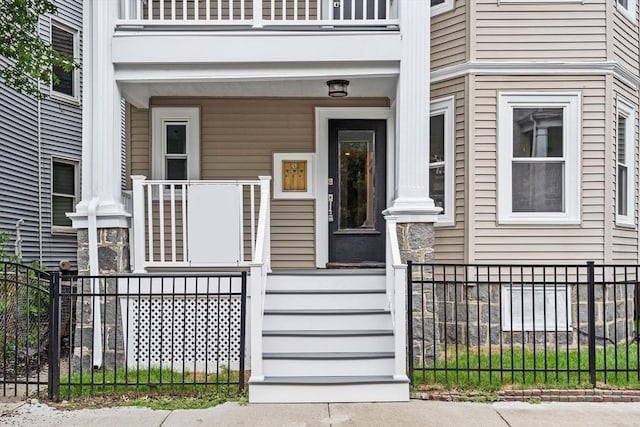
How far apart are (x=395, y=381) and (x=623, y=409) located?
80.6 inches

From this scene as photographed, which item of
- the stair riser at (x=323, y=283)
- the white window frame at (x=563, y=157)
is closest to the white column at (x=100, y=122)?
the stair riser at (x=323, y=283)

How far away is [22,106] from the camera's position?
11766 mm

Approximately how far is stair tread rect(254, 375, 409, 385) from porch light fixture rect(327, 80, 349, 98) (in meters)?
3.43

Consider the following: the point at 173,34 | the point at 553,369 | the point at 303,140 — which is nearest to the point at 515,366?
the point at 553,369

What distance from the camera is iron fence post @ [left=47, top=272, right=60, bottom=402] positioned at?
559cm

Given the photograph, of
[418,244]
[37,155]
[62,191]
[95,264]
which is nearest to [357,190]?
[418,244]

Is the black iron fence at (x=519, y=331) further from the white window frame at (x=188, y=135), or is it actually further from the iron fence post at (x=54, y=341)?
the white window frame at (x=188, y=135)

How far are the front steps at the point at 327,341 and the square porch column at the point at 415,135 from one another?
66 centimetres

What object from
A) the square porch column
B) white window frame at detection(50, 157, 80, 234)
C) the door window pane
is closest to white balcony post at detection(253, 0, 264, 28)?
the square porch column

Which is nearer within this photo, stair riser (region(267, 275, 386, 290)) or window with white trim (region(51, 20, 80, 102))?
stair riser (region(267, 275, 386, 290))

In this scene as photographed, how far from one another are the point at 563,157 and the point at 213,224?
4.40m

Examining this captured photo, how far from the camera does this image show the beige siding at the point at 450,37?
24.9 ft

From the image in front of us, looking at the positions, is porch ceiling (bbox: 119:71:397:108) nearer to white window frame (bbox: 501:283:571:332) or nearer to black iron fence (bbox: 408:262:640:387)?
black iron fence (bbox: 408:262:640:387)

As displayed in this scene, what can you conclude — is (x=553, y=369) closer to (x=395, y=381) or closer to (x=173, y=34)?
(x=395, y=381)
